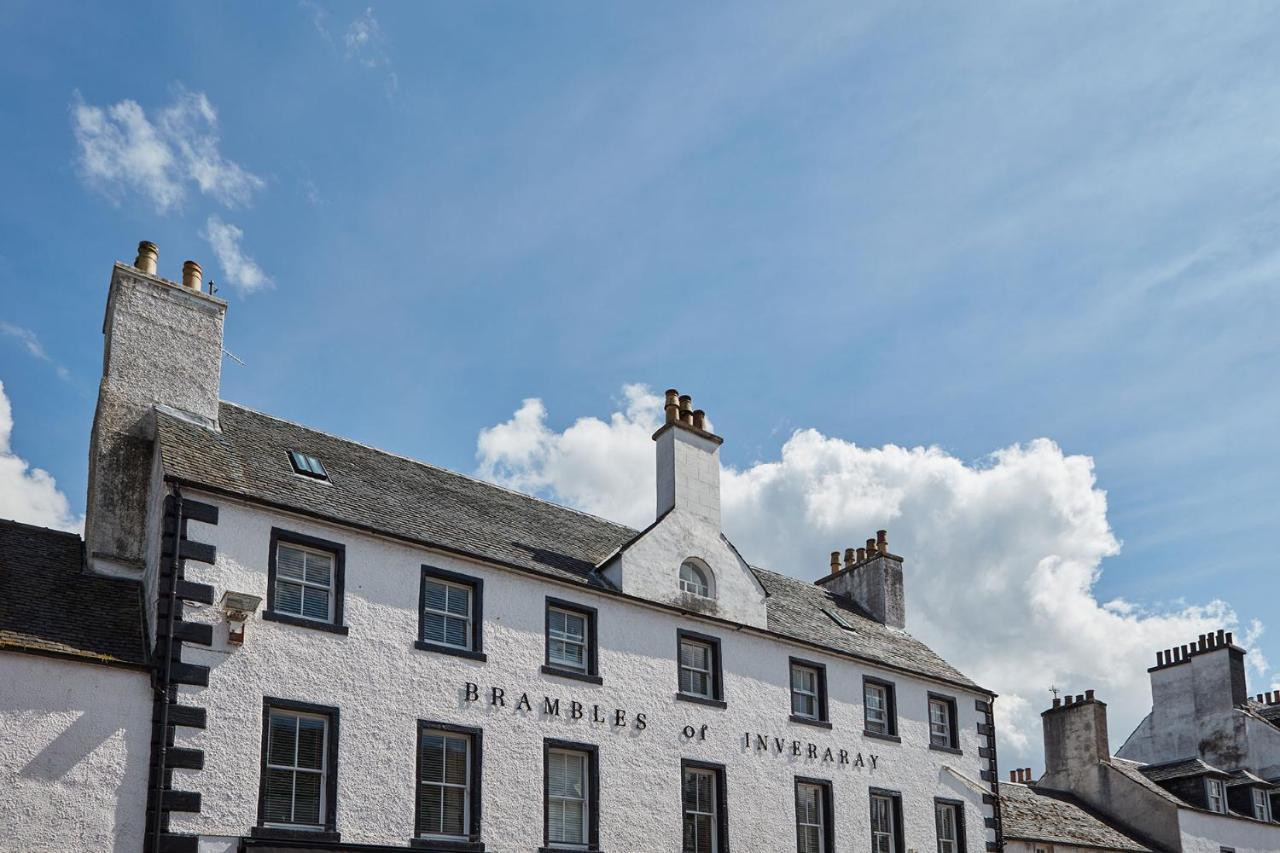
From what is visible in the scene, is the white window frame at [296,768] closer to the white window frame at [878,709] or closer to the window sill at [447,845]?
the window sill at [447,845]

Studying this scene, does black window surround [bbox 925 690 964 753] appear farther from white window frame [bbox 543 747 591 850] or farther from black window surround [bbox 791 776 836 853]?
white window frame [bbox 543 747 591 850]

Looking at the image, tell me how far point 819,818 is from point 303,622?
12.3m

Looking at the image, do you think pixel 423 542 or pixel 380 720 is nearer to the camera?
pixel 380 720

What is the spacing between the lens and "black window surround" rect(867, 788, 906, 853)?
27297 millimetres

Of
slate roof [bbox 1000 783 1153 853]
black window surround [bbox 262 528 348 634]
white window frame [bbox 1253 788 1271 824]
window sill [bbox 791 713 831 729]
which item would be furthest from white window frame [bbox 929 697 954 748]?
white window frame [bbox 1253 788 1271 824]

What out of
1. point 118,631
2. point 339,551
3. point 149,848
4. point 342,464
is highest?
point 342,464

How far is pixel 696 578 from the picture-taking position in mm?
26531

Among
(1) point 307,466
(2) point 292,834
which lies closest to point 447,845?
(2) point 292,834

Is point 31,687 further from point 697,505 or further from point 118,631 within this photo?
point 697,505

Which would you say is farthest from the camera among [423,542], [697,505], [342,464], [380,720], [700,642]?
[697,505]

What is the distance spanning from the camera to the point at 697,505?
89.9ft

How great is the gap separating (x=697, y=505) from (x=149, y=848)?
13683mm

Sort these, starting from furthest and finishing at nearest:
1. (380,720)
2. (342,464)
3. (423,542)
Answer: (342,464) → (423,542) → (380,720)

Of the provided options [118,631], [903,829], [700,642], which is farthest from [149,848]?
[903,829]
